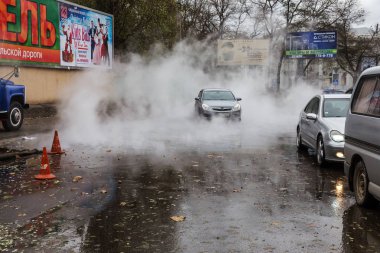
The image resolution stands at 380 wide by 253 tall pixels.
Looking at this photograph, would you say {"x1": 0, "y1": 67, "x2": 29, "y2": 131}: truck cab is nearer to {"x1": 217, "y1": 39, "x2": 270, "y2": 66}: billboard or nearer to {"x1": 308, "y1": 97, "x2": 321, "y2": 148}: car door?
{"x1": 308, "y1": 97, "x2": 321, "y2": 148}: car door

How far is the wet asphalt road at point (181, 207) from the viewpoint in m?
4.71

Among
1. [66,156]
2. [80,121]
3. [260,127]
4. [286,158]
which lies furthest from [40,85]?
[286,158]

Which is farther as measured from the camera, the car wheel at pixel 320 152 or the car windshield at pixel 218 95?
the car windshield at pixel 218 95

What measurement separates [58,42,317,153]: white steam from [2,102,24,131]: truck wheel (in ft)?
5.67

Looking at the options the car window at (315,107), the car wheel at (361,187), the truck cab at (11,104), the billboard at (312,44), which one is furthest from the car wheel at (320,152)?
the billboard at (312,44)

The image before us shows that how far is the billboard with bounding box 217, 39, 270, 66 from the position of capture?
4272 cm

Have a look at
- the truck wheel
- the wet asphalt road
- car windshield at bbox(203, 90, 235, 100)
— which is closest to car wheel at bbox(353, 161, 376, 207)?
the wet asphalt road

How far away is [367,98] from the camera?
607 cm

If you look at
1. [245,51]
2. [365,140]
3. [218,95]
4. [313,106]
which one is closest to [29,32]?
[218,95]

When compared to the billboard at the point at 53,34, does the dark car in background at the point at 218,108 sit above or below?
below

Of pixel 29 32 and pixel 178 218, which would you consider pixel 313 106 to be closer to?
pixel 178 218

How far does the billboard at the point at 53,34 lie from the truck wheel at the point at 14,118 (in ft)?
13.7

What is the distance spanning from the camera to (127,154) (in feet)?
34.4

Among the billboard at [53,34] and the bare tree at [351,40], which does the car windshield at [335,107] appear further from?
the bare tree at [351,40]
